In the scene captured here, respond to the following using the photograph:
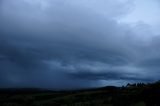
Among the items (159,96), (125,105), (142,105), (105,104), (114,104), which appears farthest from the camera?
(105,104)

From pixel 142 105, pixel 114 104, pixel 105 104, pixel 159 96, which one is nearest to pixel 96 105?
pixel 105 104

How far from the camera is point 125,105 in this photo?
72.9 meters

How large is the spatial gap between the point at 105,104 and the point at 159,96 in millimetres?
27917

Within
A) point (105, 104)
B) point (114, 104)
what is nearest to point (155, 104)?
point (114, 104)

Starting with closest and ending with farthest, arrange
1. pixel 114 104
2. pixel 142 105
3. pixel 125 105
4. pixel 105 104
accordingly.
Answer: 1. pixel 142 105
2. pixel 125 105
3. pixel 114 104
4. pixel 105 104

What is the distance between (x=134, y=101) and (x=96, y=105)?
23631 millimetres

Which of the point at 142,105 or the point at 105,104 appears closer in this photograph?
the point at 142,105

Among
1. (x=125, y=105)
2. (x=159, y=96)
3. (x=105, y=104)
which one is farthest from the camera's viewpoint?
(x=105, y=104)

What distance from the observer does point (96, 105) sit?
9206 cm

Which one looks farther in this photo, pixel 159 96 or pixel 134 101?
pixel 134 101

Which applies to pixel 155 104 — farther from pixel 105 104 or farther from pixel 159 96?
pixel 105 104

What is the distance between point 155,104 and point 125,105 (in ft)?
34.7

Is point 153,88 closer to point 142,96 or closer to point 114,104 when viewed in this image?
point 142,96

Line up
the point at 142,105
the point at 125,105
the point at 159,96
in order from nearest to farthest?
the point at 159,96 < the point at 142,105 < the point at 125,105
